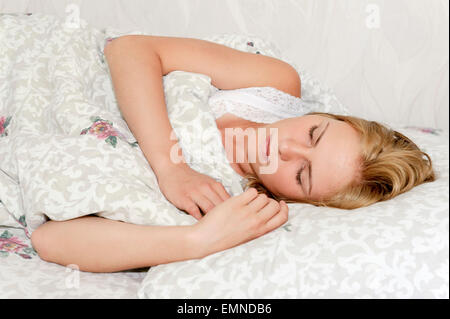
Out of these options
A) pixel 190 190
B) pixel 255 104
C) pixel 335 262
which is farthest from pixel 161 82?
pixel 335 262

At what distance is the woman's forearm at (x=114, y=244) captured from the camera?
1.00 meters

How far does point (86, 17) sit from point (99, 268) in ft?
4.38

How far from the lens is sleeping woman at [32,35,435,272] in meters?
1.02

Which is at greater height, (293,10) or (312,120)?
(293,10)

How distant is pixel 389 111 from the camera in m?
1.92

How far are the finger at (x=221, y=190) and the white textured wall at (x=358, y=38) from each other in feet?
3.03

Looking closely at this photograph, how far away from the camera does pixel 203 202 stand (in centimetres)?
112

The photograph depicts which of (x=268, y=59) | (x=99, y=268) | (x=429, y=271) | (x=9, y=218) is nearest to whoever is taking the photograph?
(x=429, y=271)

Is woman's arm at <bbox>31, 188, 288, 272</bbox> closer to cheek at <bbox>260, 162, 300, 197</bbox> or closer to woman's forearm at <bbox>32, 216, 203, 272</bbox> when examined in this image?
woman's forearm at <bbox>32, 216, 203, 272</bbox>

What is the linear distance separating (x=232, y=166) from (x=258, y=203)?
11.2 inches

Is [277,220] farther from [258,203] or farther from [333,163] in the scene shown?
[333,163]
